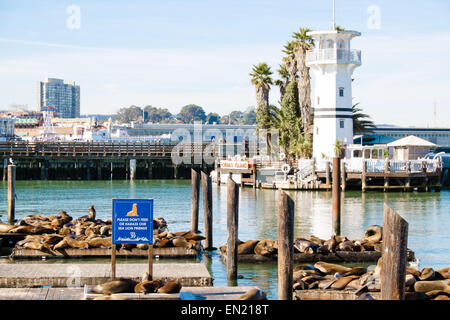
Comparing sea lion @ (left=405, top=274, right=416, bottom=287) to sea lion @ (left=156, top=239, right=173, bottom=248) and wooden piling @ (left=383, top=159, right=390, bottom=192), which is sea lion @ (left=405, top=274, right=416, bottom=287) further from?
wooden piling @ (left=383, top=159, right=390, bottom=192)

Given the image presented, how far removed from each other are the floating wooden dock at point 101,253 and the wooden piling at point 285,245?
20.9ft

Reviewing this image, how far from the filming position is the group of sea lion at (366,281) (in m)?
13.6

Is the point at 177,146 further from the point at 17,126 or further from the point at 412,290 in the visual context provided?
the point at 17,126

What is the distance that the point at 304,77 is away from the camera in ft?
181

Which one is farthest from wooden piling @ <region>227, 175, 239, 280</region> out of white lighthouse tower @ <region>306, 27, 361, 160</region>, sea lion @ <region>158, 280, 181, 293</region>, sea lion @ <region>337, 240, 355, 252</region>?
white lighthouse tower @ <region>306, 27, 361, 160</region>

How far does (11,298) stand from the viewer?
12.9 metres

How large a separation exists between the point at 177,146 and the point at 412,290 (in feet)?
165

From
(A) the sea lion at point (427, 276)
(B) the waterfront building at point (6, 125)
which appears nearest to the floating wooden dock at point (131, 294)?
(A) the sea lion at point (427, 276)

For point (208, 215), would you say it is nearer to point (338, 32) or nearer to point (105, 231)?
point (105, 231)

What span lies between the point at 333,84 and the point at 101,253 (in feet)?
102

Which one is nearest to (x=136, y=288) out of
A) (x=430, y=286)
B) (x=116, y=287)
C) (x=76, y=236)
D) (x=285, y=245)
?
(x=116, y=287)

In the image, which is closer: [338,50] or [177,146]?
[338,50]

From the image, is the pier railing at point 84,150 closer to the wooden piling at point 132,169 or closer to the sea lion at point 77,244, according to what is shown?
the wooden piling at point 132,169
